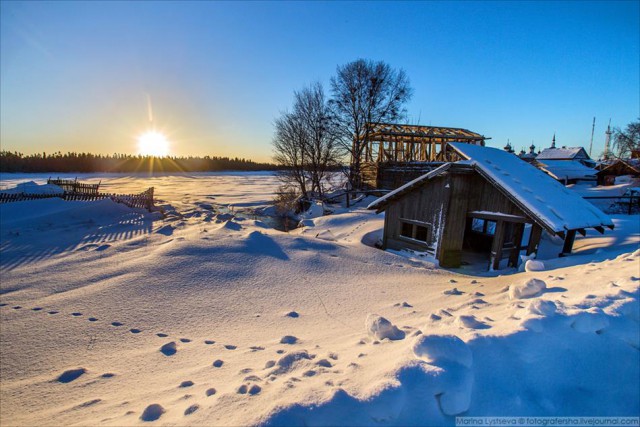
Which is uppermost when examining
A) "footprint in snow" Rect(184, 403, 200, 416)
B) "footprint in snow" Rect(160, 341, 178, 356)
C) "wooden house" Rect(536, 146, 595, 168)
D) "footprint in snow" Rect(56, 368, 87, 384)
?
"wooden house" Rect(536, 146, 595, 168)

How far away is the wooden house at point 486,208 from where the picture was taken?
9.90 m

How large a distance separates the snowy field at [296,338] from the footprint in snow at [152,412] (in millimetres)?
11

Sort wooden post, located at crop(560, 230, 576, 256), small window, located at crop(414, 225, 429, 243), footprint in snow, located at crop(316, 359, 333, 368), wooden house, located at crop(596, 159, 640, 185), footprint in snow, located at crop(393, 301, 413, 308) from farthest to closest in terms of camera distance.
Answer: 1. wooden house, located at crop(596, 159, 640, 185)
2. small window, located at crop(414, 225, 429, 243)
3. wooden post, located at crop(560, 230, 576, 256)
4. footprint in snow, located at crop(393, 301, 413, 308)
5. footprint in snow, located at crop(316, 359, 333, 368)

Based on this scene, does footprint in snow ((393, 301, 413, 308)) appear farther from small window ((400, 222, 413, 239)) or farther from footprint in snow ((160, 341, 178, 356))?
small window ((400, 222, 413, 239))

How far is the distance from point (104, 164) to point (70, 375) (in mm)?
99861

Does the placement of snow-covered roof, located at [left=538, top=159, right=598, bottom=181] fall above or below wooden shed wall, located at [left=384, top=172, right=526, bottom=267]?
above

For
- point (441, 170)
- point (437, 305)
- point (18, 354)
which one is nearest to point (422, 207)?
point (441, 170)

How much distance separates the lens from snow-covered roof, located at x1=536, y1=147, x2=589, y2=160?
4925cm

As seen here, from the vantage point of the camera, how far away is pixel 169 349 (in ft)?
15.3

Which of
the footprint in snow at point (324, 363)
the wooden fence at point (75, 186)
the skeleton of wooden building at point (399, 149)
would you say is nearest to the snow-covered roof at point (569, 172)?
the skeleton of wooden building at point (399, 149)

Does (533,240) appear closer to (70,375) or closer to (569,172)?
(70,375)

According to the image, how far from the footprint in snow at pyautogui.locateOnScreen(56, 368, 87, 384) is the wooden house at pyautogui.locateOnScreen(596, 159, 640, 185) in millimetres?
49934

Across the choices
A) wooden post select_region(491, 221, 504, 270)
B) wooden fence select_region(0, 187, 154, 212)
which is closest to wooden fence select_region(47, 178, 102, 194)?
wooden fence select_region(0, 187, 154, 212)

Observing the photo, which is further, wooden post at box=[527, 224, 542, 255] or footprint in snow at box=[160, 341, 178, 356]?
wooden post at box=[527, 224, 542, 255]
